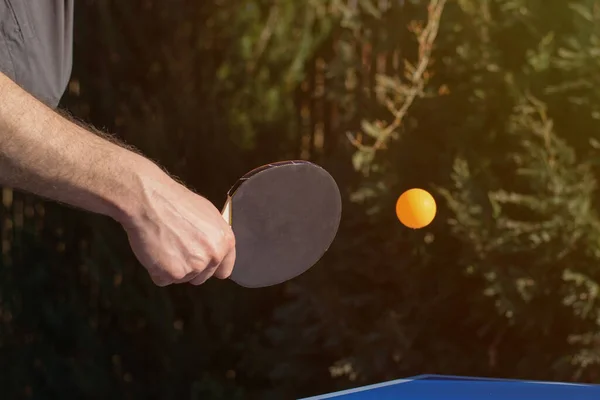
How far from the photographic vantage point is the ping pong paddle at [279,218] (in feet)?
6.73

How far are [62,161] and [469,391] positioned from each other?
1.25 meters

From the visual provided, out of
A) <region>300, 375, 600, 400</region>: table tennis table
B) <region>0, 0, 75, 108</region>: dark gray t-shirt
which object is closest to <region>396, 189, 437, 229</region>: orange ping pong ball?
<region>300, 375, 600, 400</region>: table tennis table

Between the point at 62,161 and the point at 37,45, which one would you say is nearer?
the point at 62,161

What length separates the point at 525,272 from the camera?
3.48 metres

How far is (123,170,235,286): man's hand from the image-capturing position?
1719 millimetres

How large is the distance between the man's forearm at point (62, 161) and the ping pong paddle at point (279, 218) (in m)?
0.31

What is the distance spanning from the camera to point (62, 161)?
1.68 m

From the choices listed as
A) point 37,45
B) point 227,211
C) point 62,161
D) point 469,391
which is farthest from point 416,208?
point 62,161

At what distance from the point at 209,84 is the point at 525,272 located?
5.66 feet

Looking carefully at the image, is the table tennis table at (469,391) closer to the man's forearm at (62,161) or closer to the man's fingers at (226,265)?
the man's fingers at (226,265)

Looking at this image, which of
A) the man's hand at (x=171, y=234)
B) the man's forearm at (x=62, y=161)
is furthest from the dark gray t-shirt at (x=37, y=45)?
the man's hand at (x=171, y=234)

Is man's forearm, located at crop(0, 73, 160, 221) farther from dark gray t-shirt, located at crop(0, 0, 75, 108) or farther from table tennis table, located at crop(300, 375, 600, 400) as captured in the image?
table tennis table, located at crop(300, 375, 600, 400)

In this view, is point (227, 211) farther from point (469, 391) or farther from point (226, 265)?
point (469, 391)

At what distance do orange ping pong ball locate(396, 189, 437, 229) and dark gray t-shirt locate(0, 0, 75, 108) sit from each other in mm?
1653
